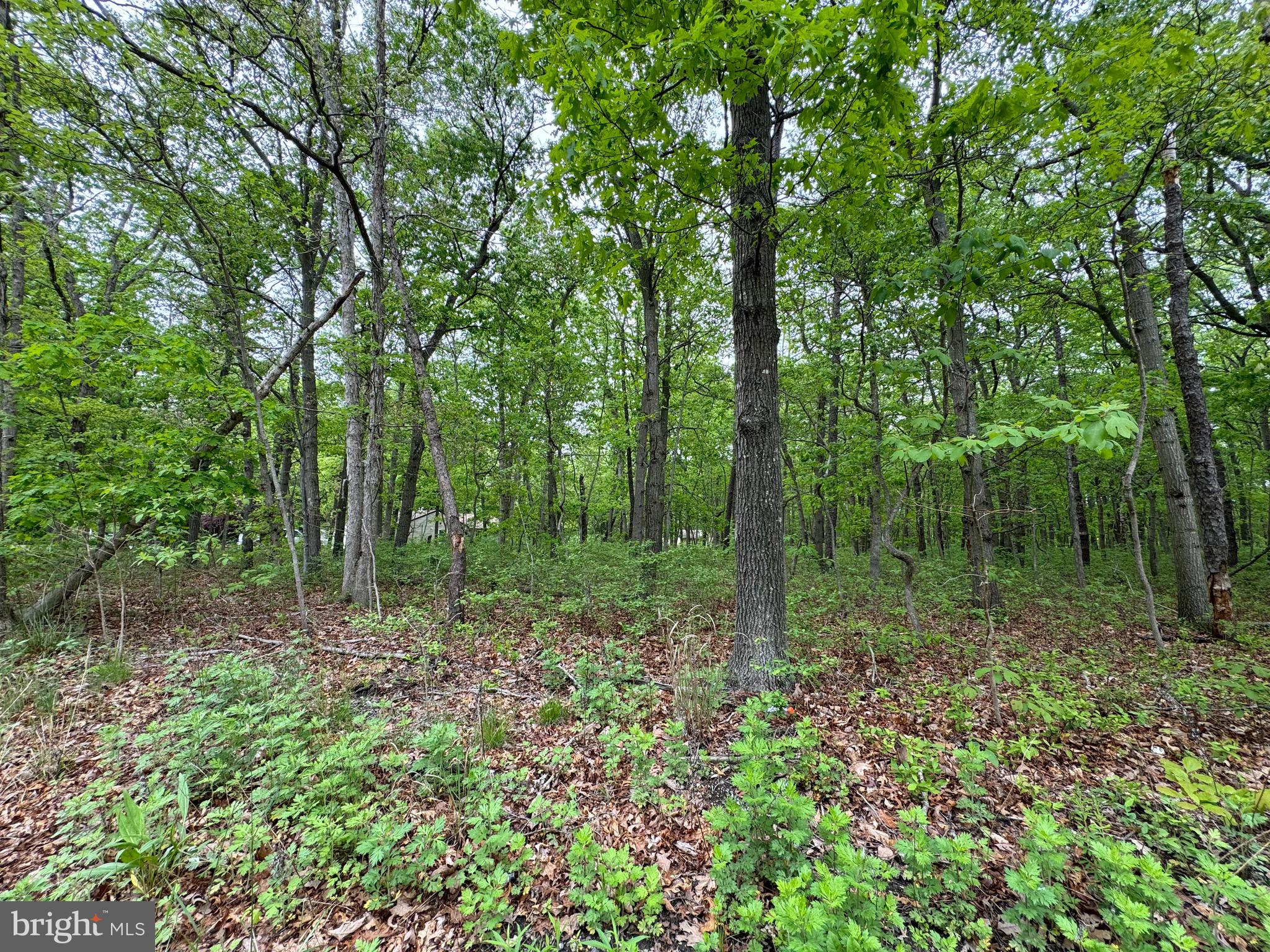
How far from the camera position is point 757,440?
4.11 m

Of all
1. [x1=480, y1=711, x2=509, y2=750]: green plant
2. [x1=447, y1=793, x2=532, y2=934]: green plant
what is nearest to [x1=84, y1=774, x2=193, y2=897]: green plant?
[x1=447, y1=793, x2=532, y2=934]: green plant

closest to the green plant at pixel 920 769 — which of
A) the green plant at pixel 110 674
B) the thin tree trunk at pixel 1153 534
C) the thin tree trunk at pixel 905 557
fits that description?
the thin tree trunk at pixel 905 557

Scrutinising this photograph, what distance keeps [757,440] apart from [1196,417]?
7142mm

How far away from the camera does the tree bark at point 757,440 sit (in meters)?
4.07

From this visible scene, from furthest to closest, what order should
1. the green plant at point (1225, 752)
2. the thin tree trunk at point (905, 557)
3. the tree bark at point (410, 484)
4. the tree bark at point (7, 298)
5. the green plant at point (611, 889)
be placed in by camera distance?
the tree bark at point (410, 484) → the tree bark at point (7, 298) → the thin tree trunk at point (905, 557) → the green plant at point (1225, 752) → the green plant at point (611, 889)

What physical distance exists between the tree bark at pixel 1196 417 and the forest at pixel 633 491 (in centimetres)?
6

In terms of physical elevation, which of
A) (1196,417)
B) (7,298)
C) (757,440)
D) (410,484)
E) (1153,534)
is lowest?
(1153,534)

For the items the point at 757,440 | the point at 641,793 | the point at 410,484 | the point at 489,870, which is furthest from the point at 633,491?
the point at 489,870

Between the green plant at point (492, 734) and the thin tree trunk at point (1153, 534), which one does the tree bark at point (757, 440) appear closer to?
the green plant at point (492, 734)

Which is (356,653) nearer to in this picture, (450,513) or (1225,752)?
(450,513)

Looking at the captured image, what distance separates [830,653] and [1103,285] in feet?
25.1

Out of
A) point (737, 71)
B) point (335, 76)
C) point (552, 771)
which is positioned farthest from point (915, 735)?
Answer: point (335, 76)

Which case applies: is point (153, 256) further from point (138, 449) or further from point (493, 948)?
point (493, 948)

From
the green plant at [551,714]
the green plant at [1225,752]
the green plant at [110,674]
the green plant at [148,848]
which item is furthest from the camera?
the green plant at [110,674]
